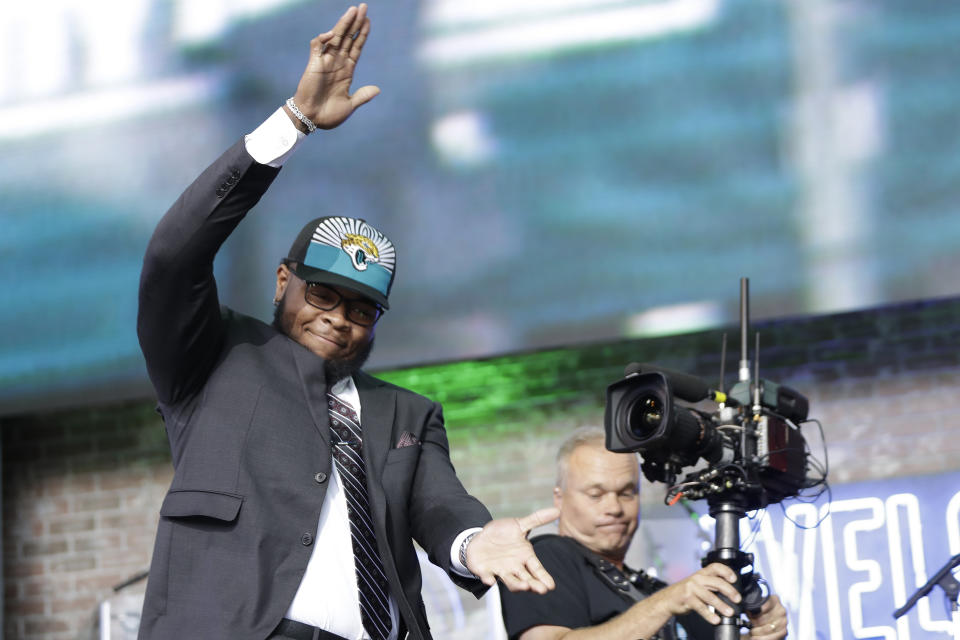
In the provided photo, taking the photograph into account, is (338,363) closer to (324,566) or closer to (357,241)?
(357,241)

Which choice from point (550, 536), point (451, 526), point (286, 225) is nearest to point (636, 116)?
point (286, 225)

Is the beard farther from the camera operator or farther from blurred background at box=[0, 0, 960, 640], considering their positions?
blurred background at box=[0, 0, 960, 640]

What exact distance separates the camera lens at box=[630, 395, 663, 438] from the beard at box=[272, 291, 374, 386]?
591 millimetres

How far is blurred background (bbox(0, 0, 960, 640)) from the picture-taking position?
3.87 metres

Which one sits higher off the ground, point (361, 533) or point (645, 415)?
point (645, 415)

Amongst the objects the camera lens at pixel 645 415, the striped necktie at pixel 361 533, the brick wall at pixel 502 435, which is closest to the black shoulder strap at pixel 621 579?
the camera lens at pixel 645 415

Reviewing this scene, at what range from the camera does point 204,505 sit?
1.88 m

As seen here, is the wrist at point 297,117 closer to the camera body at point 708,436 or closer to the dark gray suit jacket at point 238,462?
the dark gray suit jacket at point 238,462

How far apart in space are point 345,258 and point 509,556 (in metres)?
0.71

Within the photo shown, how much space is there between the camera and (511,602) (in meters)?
2.80

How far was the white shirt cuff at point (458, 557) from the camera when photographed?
193 centimetres

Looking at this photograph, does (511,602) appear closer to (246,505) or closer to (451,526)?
(451,526)

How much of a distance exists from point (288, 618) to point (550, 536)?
1.24 m

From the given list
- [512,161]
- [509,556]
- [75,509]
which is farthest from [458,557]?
[75,509]
